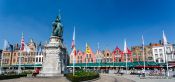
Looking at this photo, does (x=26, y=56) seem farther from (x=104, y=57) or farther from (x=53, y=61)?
(x=53, y=61)

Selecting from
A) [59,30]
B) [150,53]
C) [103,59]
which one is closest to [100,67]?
[103,59]

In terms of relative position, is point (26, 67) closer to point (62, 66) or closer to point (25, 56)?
point (25, 56)

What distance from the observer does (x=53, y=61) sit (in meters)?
39.7

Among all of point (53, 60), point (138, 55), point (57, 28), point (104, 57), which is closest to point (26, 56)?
point (104, 57)

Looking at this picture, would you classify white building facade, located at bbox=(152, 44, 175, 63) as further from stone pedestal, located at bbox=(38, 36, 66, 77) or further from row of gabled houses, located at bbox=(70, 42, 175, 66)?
stone pedestal, located at bbox=(38, 36, 66, 77)

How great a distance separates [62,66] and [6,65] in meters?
70.1

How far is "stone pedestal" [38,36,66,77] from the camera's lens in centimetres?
3927

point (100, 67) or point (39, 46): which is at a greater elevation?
point (39, 46)

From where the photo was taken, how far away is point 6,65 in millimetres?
101062

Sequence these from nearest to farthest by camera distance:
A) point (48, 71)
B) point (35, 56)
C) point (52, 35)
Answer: point (48, 71), point (52, 35), point (35, 56)

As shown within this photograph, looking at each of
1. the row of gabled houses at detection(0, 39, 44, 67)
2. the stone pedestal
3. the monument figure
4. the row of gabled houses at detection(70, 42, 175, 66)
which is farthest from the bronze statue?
the row of gabled houses at detection(0, 39, 44, 67)

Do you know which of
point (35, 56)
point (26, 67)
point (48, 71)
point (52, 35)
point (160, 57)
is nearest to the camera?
point (48, 71)

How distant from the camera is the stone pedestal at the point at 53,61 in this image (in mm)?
39272

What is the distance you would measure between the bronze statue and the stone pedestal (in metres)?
3.49
